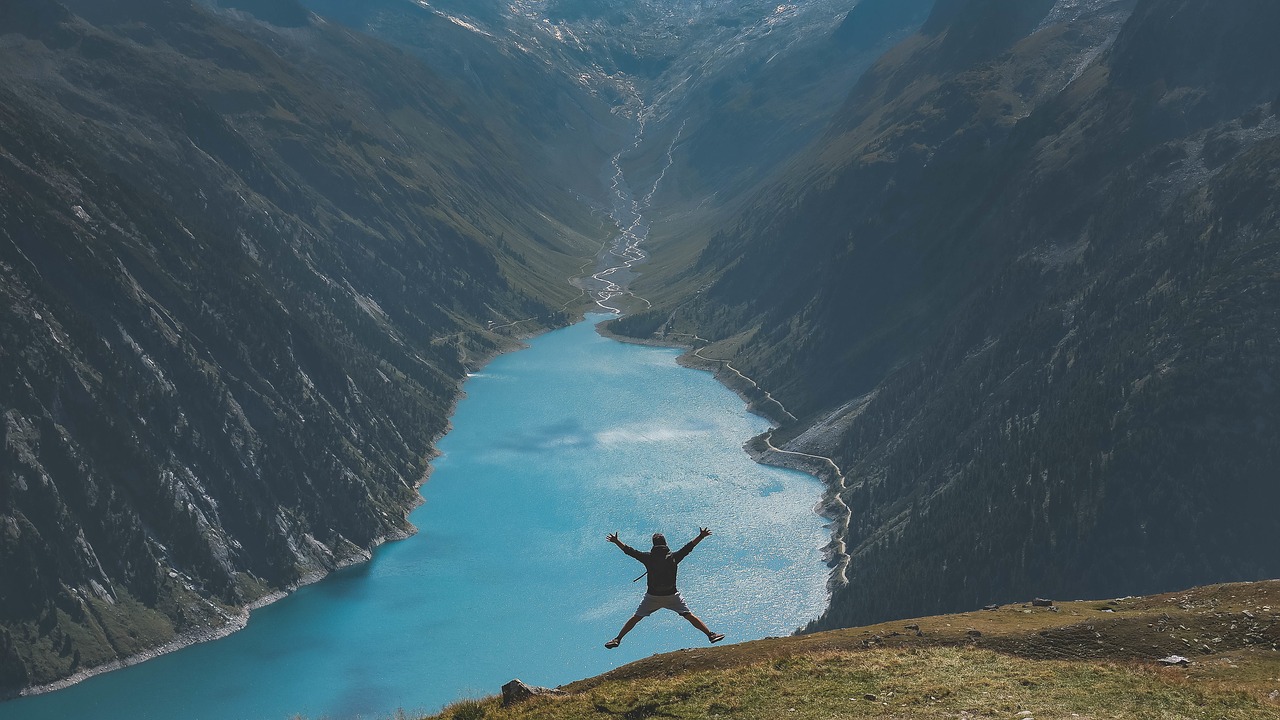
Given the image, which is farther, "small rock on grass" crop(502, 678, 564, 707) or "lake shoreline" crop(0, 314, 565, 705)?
"lake shoreline" crop(0, 314, 565, 705)

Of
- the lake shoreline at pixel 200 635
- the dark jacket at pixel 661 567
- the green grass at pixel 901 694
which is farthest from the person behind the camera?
the lake shoreline at pixel 200 635

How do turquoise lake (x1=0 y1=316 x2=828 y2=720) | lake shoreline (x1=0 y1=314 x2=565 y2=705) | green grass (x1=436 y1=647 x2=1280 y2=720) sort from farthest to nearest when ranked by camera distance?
turquoise lake (x1=0 y1=316 x2=828 y2=720), lake shoreline (x1=0 y1=314 x2=565 y2=705), green grass (x1=436 y1=647 x2=1280 y2=720)

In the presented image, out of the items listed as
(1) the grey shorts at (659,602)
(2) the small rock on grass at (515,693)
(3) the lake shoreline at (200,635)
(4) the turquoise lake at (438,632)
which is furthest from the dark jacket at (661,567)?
(3) the lake shoreline at (200,635)

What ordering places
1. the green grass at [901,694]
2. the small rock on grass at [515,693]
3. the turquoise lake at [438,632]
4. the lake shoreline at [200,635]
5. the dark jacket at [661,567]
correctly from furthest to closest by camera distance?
1. the turquoise lake at [438,632]
2. the lake shoreline at [200,635]
3. the small rock on grass at [515,693]
4. the dark jacket at [661,567]
5. the green grass at [901,694]

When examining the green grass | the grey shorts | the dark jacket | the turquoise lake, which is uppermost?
the turquoise lake

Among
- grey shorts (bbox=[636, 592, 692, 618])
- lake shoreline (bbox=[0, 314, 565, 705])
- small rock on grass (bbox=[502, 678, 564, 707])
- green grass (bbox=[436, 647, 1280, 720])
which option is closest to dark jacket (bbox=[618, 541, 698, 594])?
grey shorts (bbox=[636, 592, 692, 618])

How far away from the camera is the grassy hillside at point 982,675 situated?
39531 mm

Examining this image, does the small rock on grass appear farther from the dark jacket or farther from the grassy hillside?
the dark jacket

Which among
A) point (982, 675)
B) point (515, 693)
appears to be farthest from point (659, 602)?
point (982, 675)

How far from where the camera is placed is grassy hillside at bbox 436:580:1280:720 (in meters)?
39.5

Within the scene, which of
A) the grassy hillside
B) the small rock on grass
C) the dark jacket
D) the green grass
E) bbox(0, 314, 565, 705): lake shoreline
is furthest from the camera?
bbox(0, 314, 565, 705): lake shoreline

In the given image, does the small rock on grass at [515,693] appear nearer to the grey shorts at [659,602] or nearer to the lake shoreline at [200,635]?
the grey shorts at [659,602]

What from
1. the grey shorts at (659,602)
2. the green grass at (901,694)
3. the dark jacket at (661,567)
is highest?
the dark jacket at (661,567)

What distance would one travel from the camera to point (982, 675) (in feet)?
147
